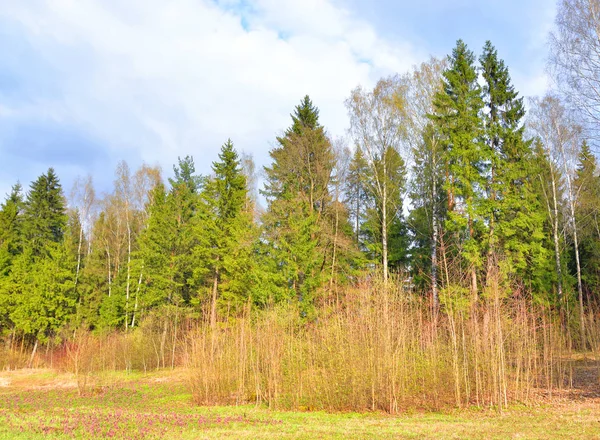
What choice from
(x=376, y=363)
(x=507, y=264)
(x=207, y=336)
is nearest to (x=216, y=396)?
(x=207, y=336)

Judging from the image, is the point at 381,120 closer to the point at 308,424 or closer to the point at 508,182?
the point at 508,182

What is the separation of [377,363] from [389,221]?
13979 mm

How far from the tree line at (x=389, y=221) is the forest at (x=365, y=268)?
0.12 m

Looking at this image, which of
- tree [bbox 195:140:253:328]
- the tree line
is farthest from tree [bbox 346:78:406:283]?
tree [bbox 195:140:253:328]

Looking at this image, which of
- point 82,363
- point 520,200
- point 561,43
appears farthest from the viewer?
point 520,200

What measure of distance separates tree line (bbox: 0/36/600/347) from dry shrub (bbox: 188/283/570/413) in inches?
123

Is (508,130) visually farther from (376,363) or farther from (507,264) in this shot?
(376,363)

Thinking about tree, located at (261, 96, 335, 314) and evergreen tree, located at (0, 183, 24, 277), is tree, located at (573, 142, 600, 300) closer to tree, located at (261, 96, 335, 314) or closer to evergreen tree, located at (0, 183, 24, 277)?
tree, located at (261, 96, 335, 314)

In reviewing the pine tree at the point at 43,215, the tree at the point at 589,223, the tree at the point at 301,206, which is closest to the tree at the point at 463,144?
the tree at the point at 301,206

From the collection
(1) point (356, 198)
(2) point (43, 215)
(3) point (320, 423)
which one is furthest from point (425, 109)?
(2) point (43, 215)

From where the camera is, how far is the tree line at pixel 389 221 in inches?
814

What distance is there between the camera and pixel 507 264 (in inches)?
722

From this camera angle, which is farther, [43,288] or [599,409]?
[43,288]

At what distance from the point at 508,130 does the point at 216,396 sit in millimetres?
18389
